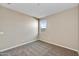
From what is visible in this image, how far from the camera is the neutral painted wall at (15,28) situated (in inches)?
94.1

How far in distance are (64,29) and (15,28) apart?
84.6 inches

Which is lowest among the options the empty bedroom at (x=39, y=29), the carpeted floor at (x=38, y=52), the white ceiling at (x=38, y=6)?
the carpeted floor at (x=38, y=52)

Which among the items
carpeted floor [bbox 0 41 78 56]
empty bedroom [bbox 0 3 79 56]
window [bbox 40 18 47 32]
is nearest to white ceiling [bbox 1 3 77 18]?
empty bedroom [bbox 0 3 79 56]

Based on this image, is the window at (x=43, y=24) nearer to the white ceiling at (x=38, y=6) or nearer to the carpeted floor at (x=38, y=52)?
the white ceiling at (x=38, y=6)

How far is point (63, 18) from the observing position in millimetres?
2828

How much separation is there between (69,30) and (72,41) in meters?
0.44

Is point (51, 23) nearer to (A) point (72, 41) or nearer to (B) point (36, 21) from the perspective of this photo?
(B) point (36, 21)

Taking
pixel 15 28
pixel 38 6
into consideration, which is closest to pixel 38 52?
pixel 15 28

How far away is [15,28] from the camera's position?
283 centimetres

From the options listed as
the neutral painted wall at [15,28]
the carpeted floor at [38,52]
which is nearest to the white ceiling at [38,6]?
the neutral painted wall at [15,28]

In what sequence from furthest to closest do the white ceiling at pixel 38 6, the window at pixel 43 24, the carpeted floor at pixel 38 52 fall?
1. the window at pixel 43 24
2. the carpeted floor at pixel 38 52
3. the white ceiling at pixel 38 6

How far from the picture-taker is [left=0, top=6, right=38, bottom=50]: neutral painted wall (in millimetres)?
2390

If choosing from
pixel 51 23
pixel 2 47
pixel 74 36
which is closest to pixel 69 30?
pixel 74 36

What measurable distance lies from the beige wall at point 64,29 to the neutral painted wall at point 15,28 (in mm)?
973
